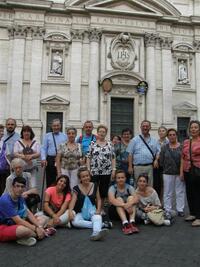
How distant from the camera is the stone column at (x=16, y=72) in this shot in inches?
763

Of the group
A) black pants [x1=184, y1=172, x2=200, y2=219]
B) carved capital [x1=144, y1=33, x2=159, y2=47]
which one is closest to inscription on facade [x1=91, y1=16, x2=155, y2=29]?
carved capital [x1=144, y1=33, x2=159, y2=47]

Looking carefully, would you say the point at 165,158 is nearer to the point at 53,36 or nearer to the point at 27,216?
the point at 27,216

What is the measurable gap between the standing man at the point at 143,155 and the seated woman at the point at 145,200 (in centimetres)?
80

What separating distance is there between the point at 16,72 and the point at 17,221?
52.1ft

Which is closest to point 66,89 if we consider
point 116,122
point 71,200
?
point 116,122

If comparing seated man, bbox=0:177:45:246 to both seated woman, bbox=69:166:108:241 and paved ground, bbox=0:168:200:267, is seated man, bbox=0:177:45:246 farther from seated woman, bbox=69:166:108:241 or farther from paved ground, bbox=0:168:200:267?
seated woman, bbox=69:166:108:241

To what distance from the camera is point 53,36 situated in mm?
20312

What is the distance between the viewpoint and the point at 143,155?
739 centimetres

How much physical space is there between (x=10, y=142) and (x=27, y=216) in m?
2.49

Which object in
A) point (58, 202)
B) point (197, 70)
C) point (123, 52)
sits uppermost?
point (123, 52)

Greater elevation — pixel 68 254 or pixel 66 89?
pixel 66 89

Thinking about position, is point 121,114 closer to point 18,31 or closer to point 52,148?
point 18,31

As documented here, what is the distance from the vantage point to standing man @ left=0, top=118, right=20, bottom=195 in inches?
282

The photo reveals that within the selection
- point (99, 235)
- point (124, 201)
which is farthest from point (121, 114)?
point (99, 235)
